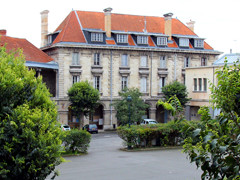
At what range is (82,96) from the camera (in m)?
46.2

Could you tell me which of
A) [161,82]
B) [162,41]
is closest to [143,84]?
[161,82]

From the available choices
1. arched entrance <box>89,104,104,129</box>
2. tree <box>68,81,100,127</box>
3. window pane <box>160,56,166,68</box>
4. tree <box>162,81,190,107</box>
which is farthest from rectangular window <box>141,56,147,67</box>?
tree <box>68,81,100,127</box>

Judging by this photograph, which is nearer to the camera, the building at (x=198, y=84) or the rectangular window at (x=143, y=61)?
the building at (x=198, y=84)

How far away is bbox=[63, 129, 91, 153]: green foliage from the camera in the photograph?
29580mm

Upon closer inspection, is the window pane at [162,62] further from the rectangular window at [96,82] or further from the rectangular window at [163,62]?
the rectangular window at [96,82]

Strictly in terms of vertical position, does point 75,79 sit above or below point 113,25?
below

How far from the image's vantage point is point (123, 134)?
104ft

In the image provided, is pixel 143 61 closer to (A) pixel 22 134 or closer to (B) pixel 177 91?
(B) pixel 177 91

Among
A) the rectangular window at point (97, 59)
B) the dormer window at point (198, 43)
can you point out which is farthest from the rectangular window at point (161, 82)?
the rectangular window at point (97, 59)

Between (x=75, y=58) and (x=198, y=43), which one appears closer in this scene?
(x=75, y=58)

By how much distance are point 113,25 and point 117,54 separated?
4389 millimetres

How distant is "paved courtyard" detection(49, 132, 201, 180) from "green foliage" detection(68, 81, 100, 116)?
50.1 feet

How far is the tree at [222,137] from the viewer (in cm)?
670

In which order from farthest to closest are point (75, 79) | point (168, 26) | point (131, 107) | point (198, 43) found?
1. point (198, 43)
2. point (168, 26)
3. point (75, 79)
4. point (131, 107)
